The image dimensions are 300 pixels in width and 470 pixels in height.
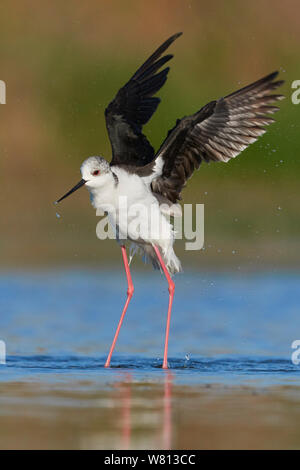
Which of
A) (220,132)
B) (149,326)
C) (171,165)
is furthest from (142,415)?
(149,326)

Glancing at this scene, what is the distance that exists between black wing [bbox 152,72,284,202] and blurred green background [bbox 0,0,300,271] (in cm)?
663

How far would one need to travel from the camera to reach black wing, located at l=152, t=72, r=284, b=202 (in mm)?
9969

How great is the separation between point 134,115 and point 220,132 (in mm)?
1411

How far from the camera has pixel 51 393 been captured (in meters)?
7.95

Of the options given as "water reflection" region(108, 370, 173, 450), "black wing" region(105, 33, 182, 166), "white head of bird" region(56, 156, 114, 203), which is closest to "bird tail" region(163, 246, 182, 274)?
"black wing" region(105, 33, 182, 166)

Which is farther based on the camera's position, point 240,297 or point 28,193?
point 28,193

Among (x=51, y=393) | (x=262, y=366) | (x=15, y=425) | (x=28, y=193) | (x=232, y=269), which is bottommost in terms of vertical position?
(x=15, y=425)

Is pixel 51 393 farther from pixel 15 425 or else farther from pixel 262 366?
pixel 262 366

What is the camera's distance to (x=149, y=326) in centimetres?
1219

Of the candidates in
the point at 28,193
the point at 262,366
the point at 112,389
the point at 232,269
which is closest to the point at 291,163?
the point at 28,193

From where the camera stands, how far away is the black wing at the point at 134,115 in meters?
11.1

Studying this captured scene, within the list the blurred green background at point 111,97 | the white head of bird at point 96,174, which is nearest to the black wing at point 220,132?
the white head of bird at point 96,174

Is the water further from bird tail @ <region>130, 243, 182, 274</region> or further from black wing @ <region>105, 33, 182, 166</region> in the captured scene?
black wing @ <region>105, 33, 182, 166</region>

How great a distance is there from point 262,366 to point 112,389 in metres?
1.77
